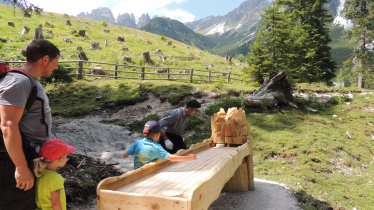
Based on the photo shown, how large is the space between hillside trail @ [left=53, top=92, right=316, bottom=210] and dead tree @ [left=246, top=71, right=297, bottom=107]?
Result: 2279 millimetres

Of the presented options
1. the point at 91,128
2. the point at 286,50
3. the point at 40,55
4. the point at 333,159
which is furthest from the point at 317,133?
the point at 40,55

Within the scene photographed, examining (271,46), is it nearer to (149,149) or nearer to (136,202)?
(149,149)

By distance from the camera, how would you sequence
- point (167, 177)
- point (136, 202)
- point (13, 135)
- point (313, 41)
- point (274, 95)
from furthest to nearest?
point (313, 41)
point (274, 95)
point (167, 177)
point (136, 202)
point (13, 135)

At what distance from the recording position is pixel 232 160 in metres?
6.04

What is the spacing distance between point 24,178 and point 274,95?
48.1 ft

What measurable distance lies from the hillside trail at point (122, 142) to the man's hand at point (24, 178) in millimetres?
3400

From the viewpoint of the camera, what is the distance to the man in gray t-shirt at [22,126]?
3.12 metres

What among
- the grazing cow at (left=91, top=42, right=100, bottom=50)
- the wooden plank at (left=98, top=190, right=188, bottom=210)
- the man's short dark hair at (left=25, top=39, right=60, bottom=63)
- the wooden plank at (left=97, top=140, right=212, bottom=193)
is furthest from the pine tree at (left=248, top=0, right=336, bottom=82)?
the man's short dark hair at (left=25, top=39, right=60, bottom=63)

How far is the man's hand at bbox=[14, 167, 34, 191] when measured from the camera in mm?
3186

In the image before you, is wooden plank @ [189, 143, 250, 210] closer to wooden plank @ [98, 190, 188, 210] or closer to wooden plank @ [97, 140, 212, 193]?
wooden plank @ [98, 190, 188, 210]

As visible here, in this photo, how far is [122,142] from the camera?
531 inches

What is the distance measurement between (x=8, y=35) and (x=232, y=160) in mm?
34023

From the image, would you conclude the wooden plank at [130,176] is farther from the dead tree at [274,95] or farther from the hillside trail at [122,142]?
the dead tree at [274,95]

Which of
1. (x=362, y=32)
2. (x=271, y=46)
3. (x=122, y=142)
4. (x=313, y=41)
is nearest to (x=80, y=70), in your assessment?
(x=122, y=142)
